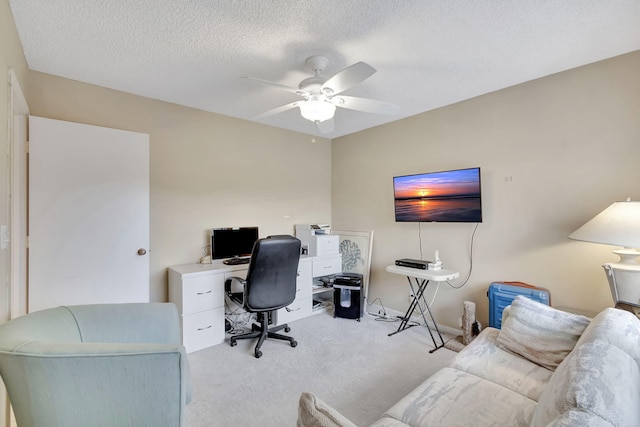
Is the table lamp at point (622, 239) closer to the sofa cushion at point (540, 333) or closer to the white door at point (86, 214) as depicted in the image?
the sofa cushion at point (540, 333)

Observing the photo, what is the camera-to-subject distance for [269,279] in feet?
8.67

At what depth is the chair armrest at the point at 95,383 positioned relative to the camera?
0.99 m

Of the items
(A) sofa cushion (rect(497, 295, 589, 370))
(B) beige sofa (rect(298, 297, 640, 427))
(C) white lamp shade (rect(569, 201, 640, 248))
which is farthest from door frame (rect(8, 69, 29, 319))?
(C) white lamp shade (rect(569, 201, 640, 248))

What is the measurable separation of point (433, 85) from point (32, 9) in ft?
9.15

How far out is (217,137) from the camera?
334 centimetres

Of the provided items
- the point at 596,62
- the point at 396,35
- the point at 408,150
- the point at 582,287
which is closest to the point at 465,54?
the point at 396,35

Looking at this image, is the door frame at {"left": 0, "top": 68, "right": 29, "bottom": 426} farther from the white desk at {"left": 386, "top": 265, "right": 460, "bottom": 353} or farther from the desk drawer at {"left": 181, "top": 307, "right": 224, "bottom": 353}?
the white desk at {"left": 386, "top": 265, "right": 460, "bottom": 353}

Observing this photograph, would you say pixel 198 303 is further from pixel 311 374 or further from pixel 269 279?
pixel 311 374

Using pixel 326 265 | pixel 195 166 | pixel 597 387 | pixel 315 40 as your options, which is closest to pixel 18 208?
pixel 195 166

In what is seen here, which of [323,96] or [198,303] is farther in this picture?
[198,303]

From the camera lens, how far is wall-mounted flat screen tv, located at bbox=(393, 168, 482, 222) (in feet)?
9.15

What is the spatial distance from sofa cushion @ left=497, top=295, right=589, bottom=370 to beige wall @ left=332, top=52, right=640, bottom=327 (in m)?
0.89

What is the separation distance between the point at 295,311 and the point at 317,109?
2359 mm

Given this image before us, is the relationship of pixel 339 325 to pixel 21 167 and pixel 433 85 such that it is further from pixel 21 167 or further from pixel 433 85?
pixel 21 167
